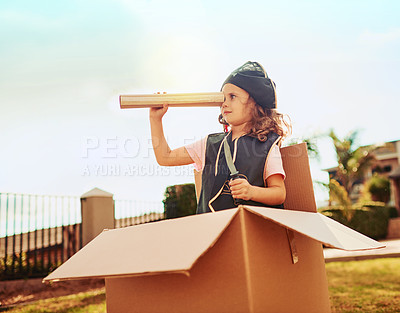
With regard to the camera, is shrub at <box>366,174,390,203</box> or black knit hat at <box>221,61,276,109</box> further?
shrub at <box>366,174,390,203</box>

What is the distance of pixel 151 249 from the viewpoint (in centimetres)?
92

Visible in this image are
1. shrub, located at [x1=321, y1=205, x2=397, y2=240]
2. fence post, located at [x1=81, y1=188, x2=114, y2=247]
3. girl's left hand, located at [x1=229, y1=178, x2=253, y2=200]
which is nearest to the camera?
girl's left hand, located at [x1=229, y1=178, x2=253, y2=200]

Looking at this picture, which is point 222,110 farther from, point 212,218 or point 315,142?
point 315,142

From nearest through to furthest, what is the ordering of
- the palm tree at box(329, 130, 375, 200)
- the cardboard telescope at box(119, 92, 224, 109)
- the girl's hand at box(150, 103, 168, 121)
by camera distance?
the cardboard telescope at box(119, 92, 224, 109)
the girl's hand at box(150, 103, 168, 121)
the palm tree at box(329, 130, 375, 200)

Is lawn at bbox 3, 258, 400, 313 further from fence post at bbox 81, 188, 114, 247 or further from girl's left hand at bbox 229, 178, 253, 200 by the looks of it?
fence post at bbox 81, 188, 114, 247

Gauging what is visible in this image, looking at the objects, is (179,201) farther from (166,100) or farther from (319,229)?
(319,229)

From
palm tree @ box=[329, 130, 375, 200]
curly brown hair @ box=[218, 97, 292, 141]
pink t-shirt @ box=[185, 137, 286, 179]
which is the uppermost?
palm tree @ box=[329, 130, 375, 200]

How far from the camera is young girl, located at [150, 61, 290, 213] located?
1.48 meters

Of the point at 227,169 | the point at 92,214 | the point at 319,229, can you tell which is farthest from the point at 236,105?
the point at 92,214

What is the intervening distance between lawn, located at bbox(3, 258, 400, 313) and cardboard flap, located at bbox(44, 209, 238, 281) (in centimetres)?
226

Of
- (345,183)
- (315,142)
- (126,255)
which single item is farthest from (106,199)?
(345,183)

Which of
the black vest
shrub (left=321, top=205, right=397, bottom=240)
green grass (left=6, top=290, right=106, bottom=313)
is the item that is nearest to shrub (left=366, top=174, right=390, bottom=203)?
shrub (left=321, top=205, right=397, bottom=240)

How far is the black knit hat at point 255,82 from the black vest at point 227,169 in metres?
0.20

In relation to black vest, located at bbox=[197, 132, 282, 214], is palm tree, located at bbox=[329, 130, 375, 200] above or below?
above
